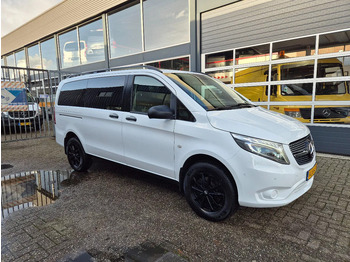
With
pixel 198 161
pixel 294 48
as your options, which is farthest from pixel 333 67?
pixel 198 161

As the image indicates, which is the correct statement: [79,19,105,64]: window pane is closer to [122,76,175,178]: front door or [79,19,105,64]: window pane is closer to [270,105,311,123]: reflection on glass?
[270,105,311,123]: reflection on glass

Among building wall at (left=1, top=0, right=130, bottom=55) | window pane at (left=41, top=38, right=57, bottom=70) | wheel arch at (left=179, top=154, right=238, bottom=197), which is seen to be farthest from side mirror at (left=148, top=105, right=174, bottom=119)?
window pane at (left=41, top=38, right=57, bottom=70)

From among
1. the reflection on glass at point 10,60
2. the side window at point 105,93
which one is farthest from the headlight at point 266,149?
the reflection on glass at point 10,60

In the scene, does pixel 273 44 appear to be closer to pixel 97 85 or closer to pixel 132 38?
pixel 97 85

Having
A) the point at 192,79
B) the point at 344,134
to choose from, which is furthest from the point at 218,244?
the point at 344,134

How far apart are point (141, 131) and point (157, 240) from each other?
→ 5.14 feet

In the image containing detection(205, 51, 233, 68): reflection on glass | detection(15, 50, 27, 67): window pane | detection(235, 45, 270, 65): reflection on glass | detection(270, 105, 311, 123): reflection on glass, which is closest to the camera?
detection(270, 105, 311, 123): reflection on glass

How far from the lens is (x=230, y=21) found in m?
7.41

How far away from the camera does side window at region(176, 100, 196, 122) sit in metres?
3.03

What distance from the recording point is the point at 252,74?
7180 millimetres

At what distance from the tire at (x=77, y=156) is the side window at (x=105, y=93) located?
92 centimetres

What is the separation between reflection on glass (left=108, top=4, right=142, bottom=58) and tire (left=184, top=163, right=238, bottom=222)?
879 centimetres

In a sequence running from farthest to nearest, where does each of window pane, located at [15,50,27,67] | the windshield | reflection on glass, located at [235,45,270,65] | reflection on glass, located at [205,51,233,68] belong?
window pane, located at [15,50,27,67]
reflection on glass, located at [205,51,233,68]
reflection on glass, located at [235,45,270,65]
the windshield

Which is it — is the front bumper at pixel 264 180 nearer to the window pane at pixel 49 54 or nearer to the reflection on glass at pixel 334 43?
the reflection on glass at pixel 334 43
